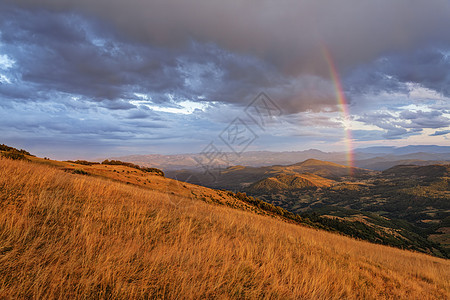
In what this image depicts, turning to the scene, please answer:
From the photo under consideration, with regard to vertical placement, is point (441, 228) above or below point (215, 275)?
below

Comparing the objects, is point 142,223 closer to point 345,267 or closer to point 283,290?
point 283,290

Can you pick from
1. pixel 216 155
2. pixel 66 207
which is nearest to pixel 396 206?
pixel 216 155

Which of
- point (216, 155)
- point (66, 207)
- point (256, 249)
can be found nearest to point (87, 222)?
point (66, 207)

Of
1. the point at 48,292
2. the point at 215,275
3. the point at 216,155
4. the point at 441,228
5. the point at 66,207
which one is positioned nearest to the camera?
the point at 48,292

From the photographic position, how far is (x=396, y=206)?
511 feet

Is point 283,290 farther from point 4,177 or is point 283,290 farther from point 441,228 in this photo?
point 441,228

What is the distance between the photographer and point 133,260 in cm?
361

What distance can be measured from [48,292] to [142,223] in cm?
299

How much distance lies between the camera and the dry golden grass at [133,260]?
288cm

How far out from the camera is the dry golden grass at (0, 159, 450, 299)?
2875 mm

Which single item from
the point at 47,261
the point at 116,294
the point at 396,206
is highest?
the point at 47,261

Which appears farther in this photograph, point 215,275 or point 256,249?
point 256,249

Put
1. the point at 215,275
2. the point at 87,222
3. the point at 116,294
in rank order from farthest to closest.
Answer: the point at 87,222
the point at 215,275
the point at 116,294

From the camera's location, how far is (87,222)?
15.5 feet
